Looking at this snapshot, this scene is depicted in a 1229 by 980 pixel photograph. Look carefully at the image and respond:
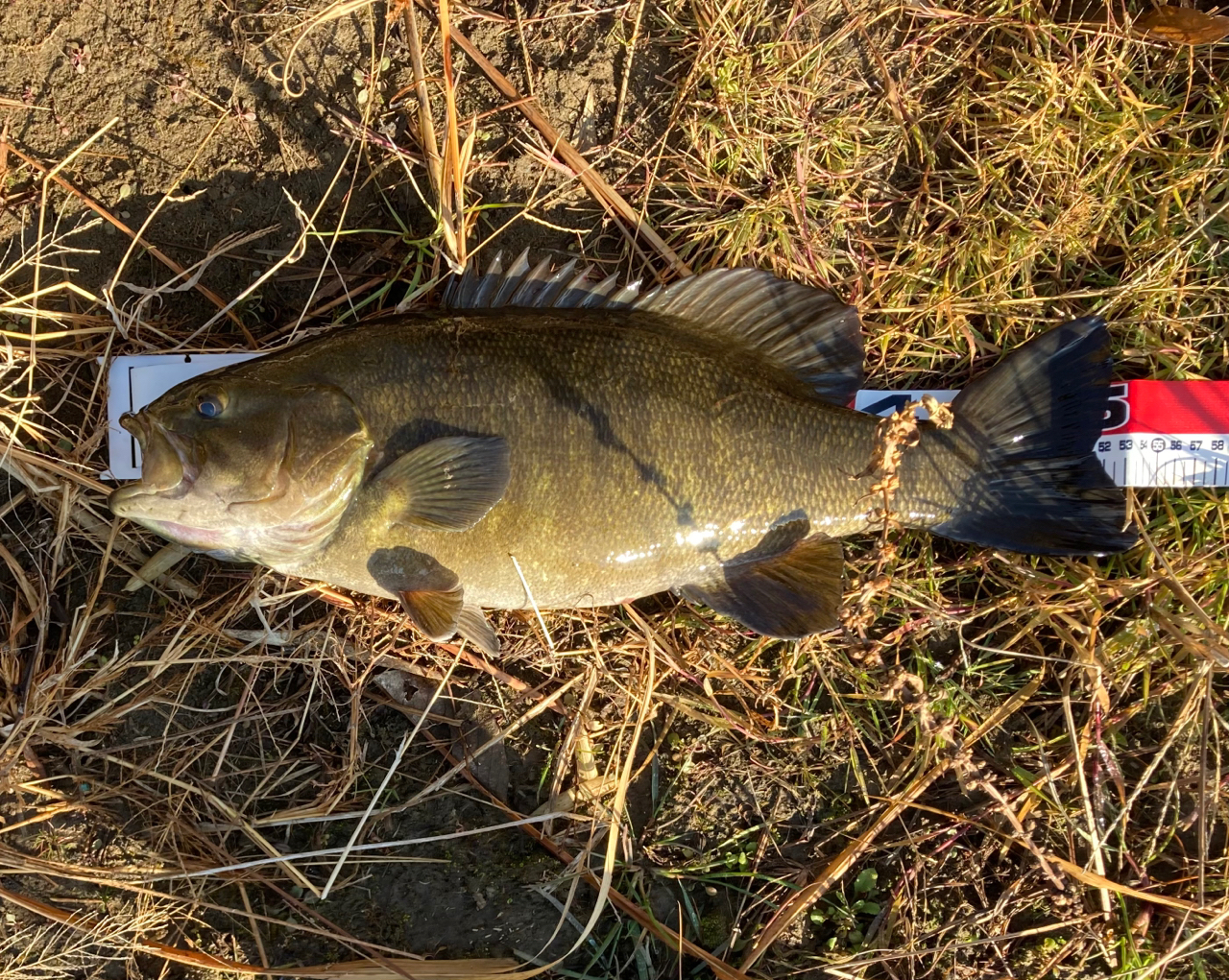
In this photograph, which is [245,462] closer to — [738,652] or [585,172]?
[585,172]

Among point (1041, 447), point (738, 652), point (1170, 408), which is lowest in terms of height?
point (738, 652)

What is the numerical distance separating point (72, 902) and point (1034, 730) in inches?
136

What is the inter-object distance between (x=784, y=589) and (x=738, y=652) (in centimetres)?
43

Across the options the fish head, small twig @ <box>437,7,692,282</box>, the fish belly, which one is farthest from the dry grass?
the fish head

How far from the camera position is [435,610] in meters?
2.38

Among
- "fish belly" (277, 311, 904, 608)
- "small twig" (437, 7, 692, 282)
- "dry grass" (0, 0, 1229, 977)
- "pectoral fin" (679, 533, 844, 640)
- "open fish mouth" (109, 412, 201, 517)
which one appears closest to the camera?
"open fish mouth" (109, 412, 201, 517)

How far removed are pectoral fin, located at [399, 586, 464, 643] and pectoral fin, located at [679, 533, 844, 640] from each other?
0.79 m

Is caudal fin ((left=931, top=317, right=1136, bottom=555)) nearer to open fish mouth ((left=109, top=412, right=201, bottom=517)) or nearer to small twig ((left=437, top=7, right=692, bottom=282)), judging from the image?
small twig ((left=437, top=7, right=692, bottom=282))

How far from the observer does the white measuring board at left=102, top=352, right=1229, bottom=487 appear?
2.74m

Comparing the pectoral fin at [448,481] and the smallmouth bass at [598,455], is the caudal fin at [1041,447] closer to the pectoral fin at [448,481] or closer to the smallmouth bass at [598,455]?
the smallmouth bass at [598,455]

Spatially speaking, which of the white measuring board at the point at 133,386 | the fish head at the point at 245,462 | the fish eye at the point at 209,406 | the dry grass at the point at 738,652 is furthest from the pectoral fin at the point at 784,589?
the white measuring board at the point at 133,386

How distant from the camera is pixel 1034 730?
276 centimetres

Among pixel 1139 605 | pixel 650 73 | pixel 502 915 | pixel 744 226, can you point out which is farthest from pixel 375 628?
pixel 1139 605

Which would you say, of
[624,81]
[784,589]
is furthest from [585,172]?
[784,589]
